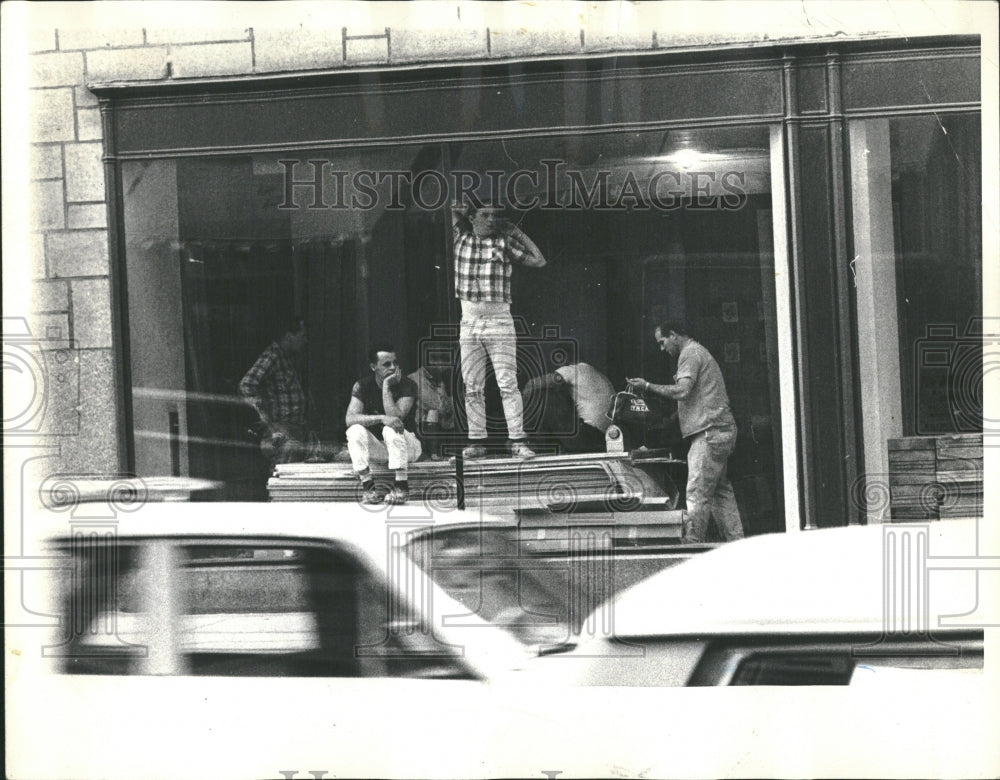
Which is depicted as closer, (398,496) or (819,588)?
(819,588)

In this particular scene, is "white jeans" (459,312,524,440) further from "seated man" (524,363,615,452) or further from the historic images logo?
→ the historic images logo

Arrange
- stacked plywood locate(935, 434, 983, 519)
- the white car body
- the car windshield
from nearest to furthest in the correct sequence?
the white car body → the car windshield → stacked plywood locate(935, 434, 983, 519)

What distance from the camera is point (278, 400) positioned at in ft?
14.2

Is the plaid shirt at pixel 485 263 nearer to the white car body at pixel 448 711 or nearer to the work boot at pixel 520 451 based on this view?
the work boot at pixel 520 451

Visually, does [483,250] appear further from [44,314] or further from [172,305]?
[44,314]

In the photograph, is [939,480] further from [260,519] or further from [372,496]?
[260,519]

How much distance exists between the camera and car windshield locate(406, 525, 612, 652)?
3955 millimetres

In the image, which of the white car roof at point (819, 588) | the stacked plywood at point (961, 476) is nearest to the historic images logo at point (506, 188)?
the stacked plywood at point (961, 476)

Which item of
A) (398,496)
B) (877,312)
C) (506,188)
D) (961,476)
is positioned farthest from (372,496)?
(961,476)

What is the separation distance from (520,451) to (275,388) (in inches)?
37.9

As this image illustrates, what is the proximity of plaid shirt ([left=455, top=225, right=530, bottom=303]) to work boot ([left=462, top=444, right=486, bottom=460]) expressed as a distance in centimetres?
56

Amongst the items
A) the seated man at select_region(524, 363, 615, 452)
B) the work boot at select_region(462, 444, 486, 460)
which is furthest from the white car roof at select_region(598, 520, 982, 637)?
the work boot at select_region(462, 444, 486, 460)

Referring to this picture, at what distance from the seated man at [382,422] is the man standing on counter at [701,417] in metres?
0.87

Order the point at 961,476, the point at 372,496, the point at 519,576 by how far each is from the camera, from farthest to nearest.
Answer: the point at 372,496
the point at 961,476
the point at 519,576
